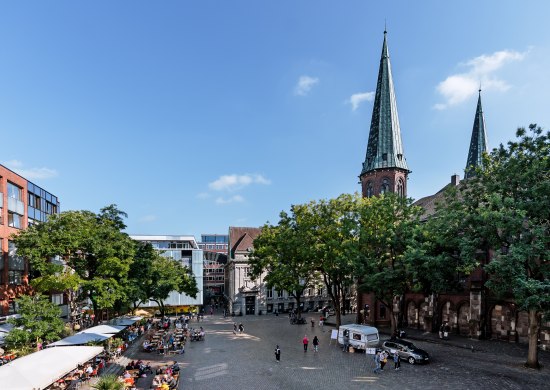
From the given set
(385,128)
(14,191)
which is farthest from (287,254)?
(385,128)

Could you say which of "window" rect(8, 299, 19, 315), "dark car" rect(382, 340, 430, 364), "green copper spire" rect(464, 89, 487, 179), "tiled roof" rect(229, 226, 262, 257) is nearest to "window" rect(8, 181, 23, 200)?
"window" rect(8, 299, 19, 315)

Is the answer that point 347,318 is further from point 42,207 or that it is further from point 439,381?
point 42,207

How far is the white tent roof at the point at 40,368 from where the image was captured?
595 inches

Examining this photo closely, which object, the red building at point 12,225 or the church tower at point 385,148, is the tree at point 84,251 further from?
the church tower at point 385,148

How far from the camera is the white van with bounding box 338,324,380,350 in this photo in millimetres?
30438

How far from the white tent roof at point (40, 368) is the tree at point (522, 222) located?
23.4 meters

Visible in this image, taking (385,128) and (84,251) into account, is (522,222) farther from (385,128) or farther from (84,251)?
(385,128)

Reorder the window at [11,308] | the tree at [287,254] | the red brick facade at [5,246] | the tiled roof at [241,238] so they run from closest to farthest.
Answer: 1. the red brick facade at [5,246]
2. the window at [11,308]
3. the tree at [287,254]
4. the tiled roof at [241,238]

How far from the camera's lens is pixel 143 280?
1560 inches

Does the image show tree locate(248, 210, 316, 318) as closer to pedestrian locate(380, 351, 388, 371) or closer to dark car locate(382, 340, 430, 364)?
dark car locate(382, 340, 430, 364)

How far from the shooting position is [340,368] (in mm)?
25828

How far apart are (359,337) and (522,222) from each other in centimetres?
1493

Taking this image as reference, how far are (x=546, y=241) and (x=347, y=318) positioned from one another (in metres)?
37.1

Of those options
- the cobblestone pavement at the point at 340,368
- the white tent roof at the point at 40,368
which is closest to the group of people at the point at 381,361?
the cobblestone pavement at the point at 340,368
